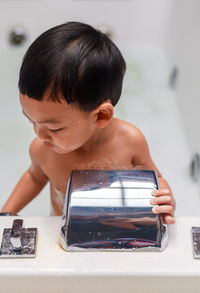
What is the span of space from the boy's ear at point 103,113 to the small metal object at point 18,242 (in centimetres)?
22

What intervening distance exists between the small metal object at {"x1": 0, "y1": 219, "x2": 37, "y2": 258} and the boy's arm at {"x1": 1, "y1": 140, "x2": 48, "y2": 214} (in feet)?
1.15

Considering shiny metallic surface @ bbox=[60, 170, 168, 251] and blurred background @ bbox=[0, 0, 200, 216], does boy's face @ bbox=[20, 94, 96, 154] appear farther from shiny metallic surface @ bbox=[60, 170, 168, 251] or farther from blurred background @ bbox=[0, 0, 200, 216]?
blurred background @ bbox=[0, 0, 200, 216]

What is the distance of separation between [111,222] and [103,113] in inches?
7.9

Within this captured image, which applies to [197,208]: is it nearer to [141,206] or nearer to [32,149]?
[32,149]

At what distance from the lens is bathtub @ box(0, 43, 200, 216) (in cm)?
133

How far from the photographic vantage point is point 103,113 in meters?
0.70

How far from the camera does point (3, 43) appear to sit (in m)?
1.72

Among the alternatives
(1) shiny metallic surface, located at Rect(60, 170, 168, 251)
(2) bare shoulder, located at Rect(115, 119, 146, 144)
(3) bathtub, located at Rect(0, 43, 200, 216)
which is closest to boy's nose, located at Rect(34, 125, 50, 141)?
(1) shiny metallic surface, located at Rect(60, 170, 168, 251)

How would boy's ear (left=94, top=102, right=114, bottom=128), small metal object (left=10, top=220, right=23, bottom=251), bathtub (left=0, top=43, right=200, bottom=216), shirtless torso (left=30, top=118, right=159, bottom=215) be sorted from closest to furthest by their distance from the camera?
small metal object (left=10, top=220, right=23, bottom=251) < boy's ear (left=94, top=102, right=114, bottom=128) < shirtless torso (left=30, top=118, right=159, bottom=215) < bathtub (left=0, top=43, right=200, bottom=216)

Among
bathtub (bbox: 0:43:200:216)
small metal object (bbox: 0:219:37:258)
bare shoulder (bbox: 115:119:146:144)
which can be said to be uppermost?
bathtub (bbox: 0:43:200:216)

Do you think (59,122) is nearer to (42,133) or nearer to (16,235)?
(42,133)

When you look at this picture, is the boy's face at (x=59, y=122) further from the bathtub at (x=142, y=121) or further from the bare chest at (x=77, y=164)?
the bathtub at (x=142, y=121)

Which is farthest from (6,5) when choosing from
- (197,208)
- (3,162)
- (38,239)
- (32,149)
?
(38,239)

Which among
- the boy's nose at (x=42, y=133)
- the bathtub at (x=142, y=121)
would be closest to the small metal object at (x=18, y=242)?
the boy's nose at (x=42, y=133)
